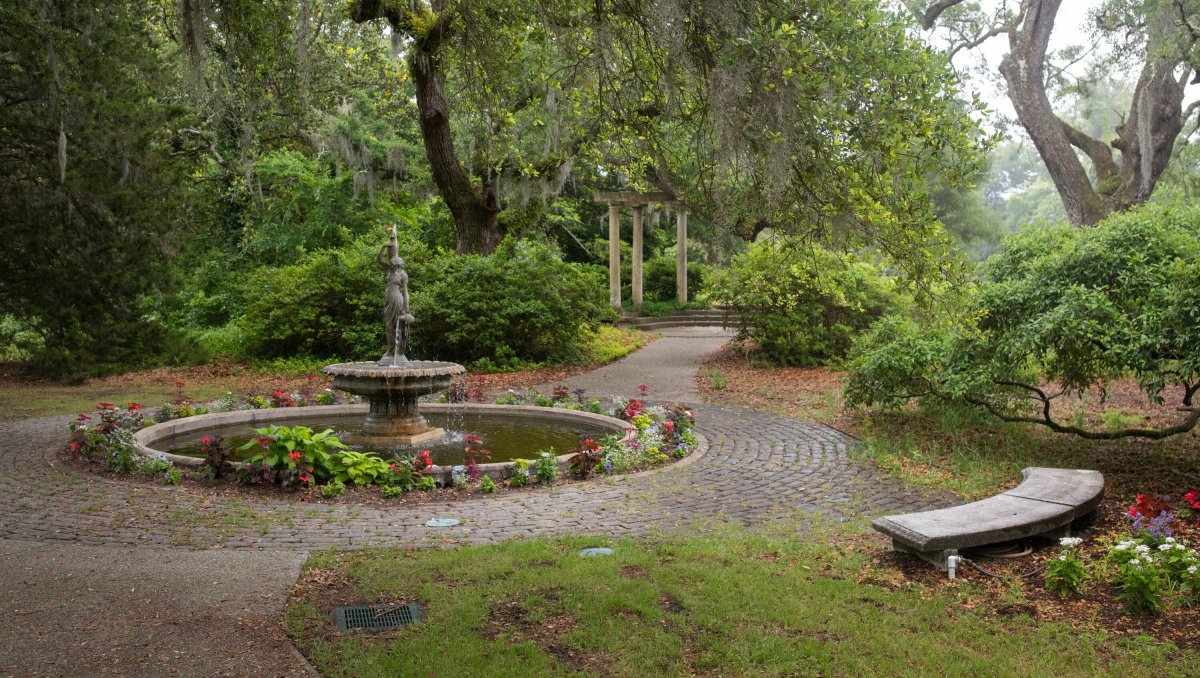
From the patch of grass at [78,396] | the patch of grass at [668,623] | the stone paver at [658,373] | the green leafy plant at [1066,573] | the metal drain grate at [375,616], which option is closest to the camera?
the patch of grass at [668,623]

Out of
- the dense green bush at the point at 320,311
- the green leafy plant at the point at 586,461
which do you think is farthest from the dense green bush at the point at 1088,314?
the dense green bush at the point at 320,311

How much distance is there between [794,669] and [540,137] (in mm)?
19167

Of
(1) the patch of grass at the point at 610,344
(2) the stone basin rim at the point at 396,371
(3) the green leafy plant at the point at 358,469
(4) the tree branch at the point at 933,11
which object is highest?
(4) the tree branch at the point at 933,11

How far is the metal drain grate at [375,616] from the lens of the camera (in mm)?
4070

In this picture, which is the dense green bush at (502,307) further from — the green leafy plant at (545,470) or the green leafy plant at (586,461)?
the green leafy plant at (545,470)

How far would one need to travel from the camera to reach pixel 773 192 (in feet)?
15.5

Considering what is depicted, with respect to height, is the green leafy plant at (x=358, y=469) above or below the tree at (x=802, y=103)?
below

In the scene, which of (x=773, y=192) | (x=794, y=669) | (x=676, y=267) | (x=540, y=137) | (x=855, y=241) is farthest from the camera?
(x=676, y=267)

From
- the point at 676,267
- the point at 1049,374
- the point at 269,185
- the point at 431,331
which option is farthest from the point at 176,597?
the point at 676,267

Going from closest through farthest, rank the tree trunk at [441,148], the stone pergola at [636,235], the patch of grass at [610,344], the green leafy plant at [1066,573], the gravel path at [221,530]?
the gravel path at [221,530] < the green leafy plant at [1066,573] < the tree trunk at [441,148] < the patch of grass at [610,344] < the stone pergola at [636,235]

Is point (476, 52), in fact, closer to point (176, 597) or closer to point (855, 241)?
point (855, 241)

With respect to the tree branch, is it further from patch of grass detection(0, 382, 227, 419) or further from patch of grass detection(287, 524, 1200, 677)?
patch of grass detection(287, 524, 1200, 677)

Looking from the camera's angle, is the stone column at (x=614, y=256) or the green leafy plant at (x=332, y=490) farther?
the stone column at (x=614, y=256)

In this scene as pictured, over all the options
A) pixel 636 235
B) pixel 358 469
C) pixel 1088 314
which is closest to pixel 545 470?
pixel 358 469
